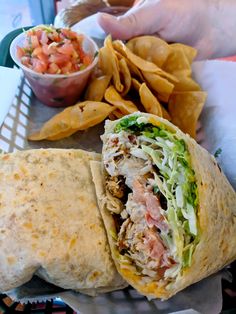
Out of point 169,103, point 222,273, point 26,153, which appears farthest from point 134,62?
point 222,273

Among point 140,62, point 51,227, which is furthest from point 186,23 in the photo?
point 51,227

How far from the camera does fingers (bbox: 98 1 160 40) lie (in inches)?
72.9

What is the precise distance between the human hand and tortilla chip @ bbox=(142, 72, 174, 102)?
0.33 meters

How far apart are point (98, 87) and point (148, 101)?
22 cm

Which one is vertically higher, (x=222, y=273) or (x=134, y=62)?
(x=134, y=62)

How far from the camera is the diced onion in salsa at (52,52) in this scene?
63.2 inches

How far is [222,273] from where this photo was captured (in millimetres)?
1253

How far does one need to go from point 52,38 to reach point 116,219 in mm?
810

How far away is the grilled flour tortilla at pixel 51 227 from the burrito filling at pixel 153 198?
0.07 metres

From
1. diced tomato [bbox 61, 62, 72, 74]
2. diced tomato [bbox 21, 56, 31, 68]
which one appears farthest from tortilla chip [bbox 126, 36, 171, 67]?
diced tomato [bbox 21, 56, 31, 68]

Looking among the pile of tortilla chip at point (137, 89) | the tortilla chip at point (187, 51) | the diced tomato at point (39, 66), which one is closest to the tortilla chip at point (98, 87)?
the pile of tortilla chip at point (137, 89)

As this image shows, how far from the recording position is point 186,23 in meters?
2.03

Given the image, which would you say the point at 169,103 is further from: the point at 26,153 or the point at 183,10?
the point at 26,153

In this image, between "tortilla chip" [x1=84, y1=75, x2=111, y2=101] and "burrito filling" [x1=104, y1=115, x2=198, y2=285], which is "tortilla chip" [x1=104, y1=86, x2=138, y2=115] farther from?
"burrito filling" [x1=104, y1=115, x2=198, y2=285]
